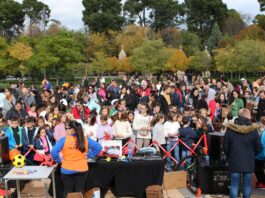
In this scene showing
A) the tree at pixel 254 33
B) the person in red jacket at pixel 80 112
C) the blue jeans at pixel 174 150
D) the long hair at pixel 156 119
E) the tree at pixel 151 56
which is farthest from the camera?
the tree at pixel 254 33

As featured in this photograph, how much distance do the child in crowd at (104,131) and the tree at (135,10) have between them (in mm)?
70670

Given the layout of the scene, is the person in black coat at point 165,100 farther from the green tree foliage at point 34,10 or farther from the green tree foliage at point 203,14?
the green tree foliage at point 34,10

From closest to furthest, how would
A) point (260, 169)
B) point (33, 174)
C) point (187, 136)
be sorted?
point (33, 174), point (260, 169), point (187, 136)

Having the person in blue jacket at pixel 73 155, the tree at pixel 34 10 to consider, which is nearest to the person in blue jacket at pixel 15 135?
the person in blue jacket at pixel 73 155

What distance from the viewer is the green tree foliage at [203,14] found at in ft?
258

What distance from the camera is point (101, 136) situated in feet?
32.2

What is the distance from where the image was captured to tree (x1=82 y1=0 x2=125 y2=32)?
72500mm

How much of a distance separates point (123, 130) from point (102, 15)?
64.1 meters

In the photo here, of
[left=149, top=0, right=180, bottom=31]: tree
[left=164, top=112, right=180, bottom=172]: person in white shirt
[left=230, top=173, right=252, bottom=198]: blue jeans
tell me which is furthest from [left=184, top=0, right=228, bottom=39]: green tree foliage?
[left=230, top=173, right=252, bottom=198]: blue jeans

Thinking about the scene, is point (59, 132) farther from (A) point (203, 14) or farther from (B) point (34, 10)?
(B) point (34, 10)

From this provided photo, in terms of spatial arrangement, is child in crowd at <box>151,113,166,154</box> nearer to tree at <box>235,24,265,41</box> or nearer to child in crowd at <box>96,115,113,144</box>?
child in crowd at <box>96,115,113,144</box>

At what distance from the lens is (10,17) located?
83.1m

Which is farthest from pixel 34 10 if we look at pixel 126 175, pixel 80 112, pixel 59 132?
pixel 126 175

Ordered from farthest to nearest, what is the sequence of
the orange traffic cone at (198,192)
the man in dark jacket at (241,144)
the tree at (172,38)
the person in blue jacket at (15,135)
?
the tree at (172,38)
the person in blue jacket at (15,135)
the orange traffic cone at (198,192)
the man in dark jacket at (241,144)
